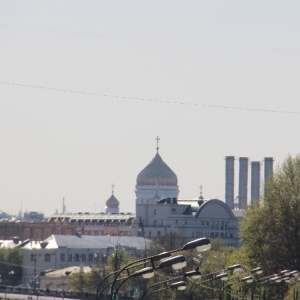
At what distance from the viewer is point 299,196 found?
8506cm

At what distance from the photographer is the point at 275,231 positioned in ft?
278

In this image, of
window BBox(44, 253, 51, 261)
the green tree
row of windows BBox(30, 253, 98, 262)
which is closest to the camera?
the green tree

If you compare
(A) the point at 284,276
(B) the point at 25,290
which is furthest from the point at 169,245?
(A) the point at 284,276

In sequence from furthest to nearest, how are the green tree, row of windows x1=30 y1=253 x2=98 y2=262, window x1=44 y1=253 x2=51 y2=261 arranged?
row of windows x1=30 y1=253 x2=98 y2=262
window x1=44 y1=253 x2=51 y2=261
the green tree

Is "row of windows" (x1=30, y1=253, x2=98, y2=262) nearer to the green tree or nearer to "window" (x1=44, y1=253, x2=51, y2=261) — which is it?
"window" (x1=44, y1=253, x2=51, y2=261)

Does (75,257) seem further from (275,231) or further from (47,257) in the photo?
(275,231)

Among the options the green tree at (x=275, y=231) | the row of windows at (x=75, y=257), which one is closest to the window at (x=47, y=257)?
the row of windows at (x=75, y=257)

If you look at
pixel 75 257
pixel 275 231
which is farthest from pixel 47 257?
pixel 275 231

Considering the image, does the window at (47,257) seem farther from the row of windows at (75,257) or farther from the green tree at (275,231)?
the green tree at (275,231)

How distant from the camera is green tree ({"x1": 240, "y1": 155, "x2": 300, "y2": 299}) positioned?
84312 millimetres

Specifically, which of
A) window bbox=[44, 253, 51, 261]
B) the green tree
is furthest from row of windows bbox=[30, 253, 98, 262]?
the green tree

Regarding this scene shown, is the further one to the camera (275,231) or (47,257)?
(47,257)

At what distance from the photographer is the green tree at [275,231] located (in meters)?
84.3

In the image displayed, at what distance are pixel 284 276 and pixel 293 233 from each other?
1115 cm
